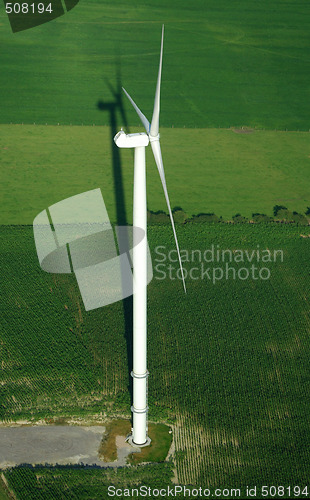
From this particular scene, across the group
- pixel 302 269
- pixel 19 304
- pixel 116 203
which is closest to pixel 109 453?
pixel 19 304

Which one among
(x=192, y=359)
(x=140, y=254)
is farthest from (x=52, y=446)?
(x=140, y=254)

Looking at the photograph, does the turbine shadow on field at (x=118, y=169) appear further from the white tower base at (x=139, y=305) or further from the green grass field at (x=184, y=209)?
the white tower base at (x=139, y=305)

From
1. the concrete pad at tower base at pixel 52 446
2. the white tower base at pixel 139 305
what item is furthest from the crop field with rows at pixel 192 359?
the white tower base at pixel 139 305

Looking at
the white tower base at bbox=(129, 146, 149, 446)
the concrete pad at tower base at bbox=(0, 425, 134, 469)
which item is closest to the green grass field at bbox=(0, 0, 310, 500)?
the concrete pad at tower base at bbox=(0, 425, 134, 469)

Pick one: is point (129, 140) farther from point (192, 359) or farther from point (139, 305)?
point (192, 359)

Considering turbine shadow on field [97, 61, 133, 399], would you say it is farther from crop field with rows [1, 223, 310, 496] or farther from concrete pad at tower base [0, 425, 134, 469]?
concrete pad at tower base [0, 425, 134, 469]
